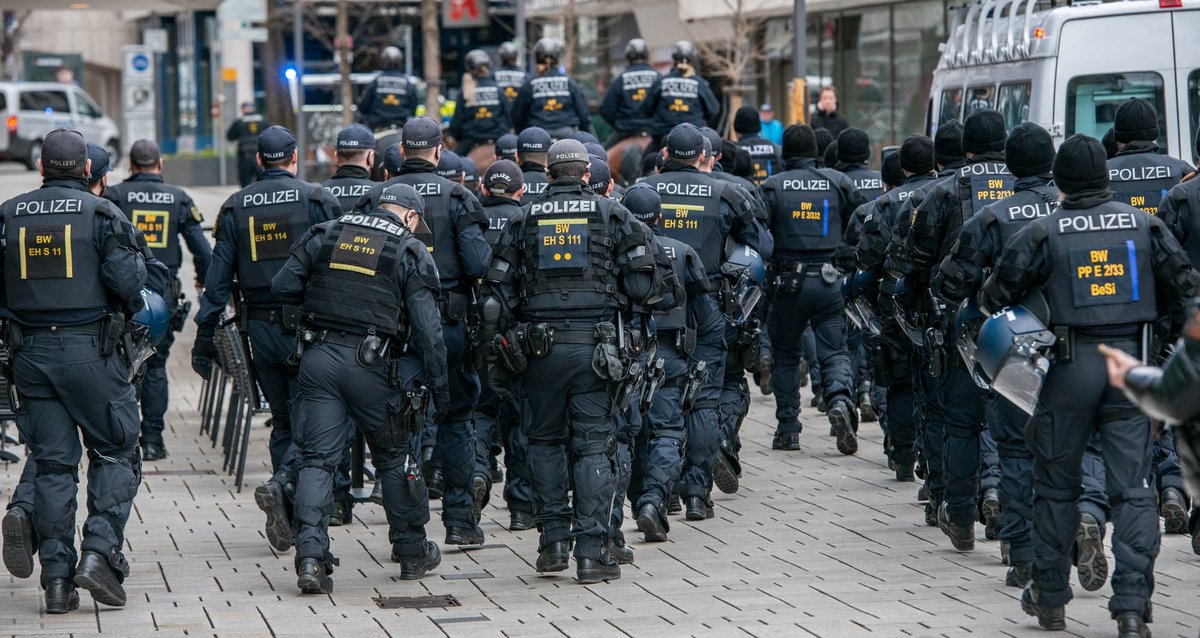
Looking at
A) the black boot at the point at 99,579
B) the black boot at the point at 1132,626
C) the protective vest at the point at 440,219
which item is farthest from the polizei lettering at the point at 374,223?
the black boot at the point at 1132,626

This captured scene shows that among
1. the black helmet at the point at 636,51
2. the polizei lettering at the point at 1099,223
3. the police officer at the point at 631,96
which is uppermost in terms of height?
the black helmet at the point at 636,51

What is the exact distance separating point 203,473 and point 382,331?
4.28 meters

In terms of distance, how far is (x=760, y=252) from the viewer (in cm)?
1077

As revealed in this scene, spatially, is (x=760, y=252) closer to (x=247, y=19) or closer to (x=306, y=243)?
(x=306, y=243)

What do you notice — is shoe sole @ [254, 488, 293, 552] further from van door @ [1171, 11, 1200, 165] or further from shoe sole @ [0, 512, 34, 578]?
van door @ [1171, 11, 1200, 165]

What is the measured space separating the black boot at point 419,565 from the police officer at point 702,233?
76.5 inches

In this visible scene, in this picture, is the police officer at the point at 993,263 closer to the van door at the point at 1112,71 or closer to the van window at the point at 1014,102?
the van door at the point at 1112,71

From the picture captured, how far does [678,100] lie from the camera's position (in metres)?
16.7

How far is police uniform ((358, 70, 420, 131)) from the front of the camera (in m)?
18.3

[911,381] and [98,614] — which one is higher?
[911,381]

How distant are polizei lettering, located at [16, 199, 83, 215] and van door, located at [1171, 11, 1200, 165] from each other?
26.8ft

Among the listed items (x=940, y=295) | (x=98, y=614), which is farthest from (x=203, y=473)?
(x=940, y=295)

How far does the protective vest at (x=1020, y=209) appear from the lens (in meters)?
8.10

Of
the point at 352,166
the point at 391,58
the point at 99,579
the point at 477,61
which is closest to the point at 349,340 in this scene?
the point at 99,579
